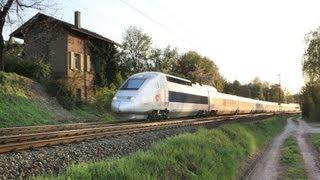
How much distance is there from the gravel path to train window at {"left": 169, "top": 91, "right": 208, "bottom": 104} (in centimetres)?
1462

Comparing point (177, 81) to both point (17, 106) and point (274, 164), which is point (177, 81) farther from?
point (274, 164)

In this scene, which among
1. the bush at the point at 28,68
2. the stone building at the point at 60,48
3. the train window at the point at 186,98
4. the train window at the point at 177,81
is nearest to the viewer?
the train window at the point at 186,98

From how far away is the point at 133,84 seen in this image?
29750 millimetres

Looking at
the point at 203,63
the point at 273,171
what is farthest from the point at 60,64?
the point at 203,63

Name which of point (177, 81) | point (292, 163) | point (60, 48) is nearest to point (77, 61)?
point (60, 48)

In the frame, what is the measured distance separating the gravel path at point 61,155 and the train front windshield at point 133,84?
10520 mm

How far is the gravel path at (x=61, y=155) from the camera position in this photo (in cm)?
1073

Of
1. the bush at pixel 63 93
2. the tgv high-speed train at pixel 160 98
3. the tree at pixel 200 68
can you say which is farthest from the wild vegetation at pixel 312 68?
the bush at pixel 63 93

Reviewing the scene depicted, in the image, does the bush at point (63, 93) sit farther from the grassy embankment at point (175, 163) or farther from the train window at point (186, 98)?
the grassy embankment at point (175, 163)

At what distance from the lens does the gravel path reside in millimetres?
10734

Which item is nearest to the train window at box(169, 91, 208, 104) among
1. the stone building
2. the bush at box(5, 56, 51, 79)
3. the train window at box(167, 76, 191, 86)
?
the train window at box(167, 76, 191, 86)

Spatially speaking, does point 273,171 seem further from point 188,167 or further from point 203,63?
point 203,63

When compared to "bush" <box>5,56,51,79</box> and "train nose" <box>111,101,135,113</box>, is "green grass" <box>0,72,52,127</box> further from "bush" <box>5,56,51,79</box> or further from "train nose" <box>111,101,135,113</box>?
"train nose" <box>111,101,135,113</box>

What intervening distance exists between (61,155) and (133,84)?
17019 millimetres
